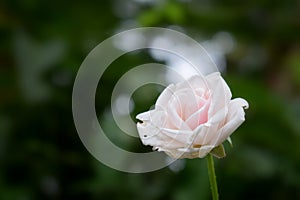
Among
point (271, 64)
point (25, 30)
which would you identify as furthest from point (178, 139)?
point (271, 64)

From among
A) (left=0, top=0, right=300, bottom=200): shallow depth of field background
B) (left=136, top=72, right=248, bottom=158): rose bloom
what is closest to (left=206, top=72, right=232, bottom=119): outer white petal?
(left=136, top=72, right=248, bottom=158): rose bloom

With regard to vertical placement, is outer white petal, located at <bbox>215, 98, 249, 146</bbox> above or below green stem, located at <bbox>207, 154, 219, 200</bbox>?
above

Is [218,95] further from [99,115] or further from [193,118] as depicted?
[99,115]

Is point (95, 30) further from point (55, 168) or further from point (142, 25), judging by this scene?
point (55, 168)

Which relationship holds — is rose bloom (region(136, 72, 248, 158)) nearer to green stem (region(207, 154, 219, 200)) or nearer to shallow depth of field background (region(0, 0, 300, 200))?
green stem (region(207, 154, 219, 200))

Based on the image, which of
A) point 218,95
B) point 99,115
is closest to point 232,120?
point 218,95

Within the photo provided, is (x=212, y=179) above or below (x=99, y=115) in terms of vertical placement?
below
